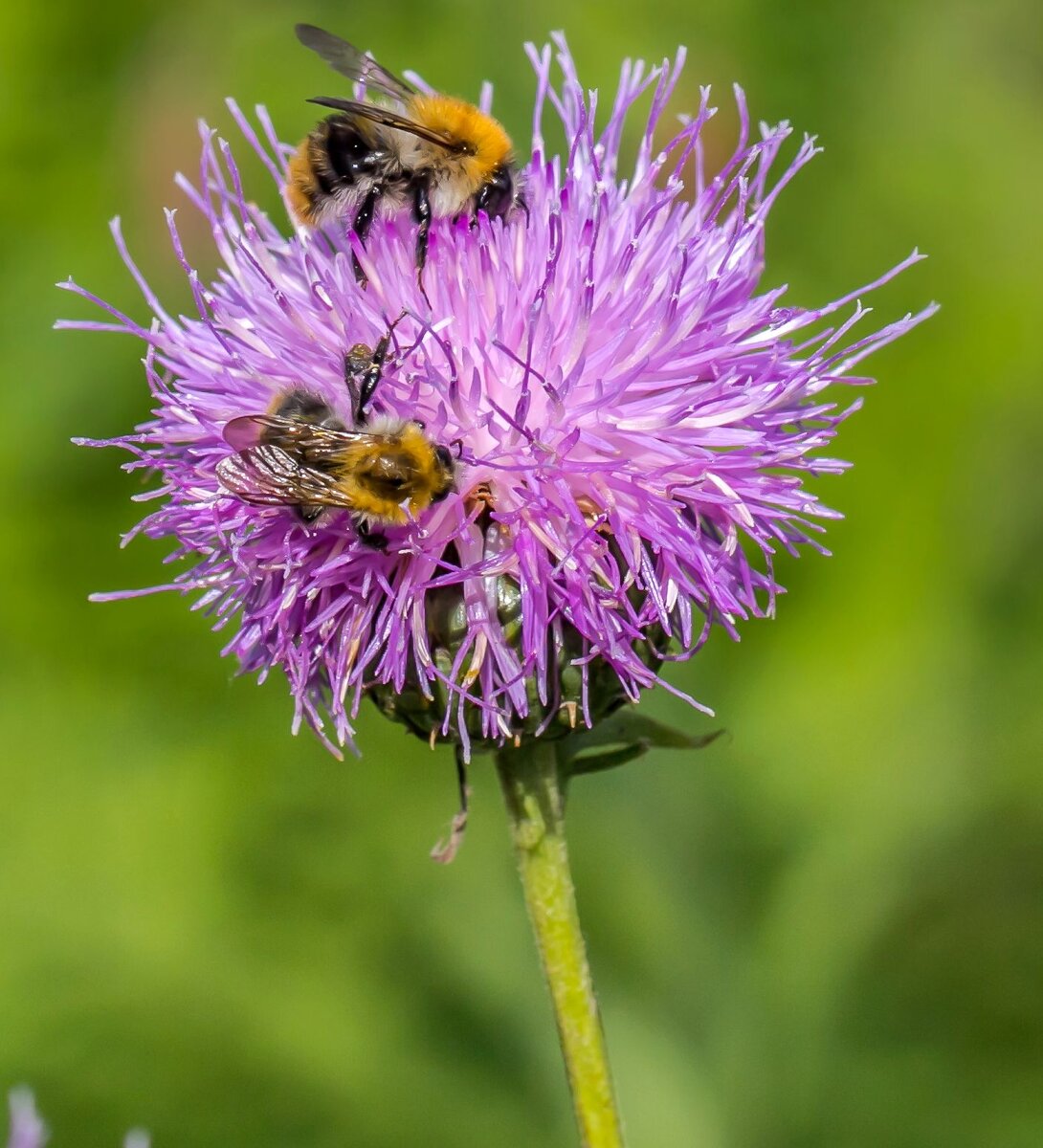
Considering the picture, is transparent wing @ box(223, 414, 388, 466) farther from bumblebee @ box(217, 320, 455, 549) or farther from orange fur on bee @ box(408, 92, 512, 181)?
orange fur on bee @ box(408, 92, 512, 181)

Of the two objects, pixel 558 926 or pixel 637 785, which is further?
pixel 637 785

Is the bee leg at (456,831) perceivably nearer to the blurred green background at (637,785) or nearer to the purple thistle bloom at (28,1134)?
the purple thistle bloom at (28,1134)

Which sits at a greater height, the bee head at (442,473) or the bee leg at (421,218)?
the bee leg at (421,218)

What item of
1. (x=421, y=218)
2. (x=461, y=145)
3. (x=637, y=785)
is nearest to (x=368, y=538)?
(x=421, y=218)

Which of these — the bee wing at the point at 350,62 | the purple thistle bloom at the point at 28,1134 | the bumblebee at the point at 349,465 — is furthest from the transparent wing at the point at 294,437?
the purple thistle bloom at the point at 28,1134

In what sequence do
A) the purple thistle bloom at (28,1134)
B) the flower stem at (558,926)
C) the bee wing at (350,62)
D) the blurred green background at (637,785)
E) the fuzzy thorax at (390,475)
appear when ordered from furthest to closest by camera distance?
the blurred green background at (637,785) → the bee wing at (350,62) → the flower stem at (558,926) → the fuzzy thorax at (390,475) → the purple thistle bloom at (28,1134)

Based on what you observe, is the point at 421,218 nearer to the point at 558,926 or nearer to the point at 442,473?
the point at 442,473

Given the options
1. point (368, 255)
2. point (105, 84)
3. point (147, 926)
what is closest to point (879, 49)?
point (105, 84)
